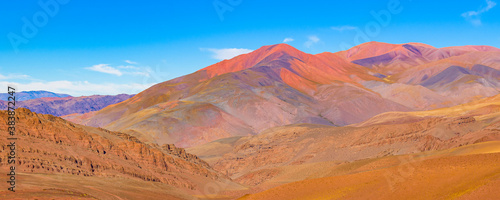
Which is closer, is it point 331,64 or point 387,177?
point 387,177

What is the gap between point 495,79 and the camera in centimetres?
17850

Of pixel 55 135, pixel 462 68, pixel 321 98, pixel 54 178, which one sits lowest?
pixel 54 178

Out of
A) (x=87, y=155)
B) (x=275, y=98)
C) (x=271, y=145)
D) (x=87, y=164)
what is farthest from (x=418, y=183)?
(x=275, y=98)

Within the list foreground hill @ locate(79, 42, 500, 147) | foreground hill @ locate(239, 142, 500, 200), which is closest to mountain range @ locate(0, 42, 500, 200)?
foreground hill @ locate(239, 142, 500, 200)

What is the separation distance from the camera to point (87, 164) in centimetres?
3716

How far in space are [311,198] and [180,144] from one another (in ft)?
251

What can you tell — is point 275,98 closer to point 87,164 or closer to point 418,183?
point 87,164

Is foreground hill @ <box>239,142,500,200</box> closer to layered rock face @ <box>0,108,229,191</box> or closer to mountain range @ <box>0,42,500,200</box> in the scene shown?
mountain range @ <box>0,42,500,200</box>

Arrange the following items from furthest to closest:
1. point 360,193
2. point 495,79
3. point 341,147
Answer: point 495,79, point 341,147, point 360,193

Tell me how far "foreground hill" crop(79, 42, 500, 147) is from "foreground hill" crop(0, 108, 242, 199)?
149 feet

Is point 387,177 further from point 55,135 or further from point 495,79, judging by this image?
point 495,79

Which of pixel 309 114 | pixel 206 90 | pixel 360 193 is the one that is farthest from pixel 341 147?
pixel 206 90

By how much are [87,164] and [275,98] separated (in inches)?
3930

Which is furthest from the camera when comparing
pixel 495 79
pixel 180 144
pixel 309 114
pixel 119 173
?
pixel 495 79
